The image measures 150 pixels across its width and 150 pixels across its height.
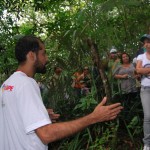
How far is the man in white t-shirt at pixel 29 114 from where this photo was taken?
2.24m

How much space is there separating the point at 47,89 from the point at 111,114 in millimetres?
4358

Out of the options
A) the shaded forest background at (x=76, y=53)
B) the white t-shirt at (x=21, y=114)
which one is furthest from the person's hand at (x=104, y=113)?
the shaded forest background at (x=76, y=53)

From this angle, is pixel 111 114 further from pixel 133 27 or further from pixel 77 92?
pixel 133 27

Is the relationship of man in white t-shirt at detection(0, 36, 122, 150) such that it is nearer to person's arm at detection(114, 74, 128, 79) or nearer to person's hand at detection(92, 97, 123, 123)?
person's hand at detection(92, 97, 123, 123)

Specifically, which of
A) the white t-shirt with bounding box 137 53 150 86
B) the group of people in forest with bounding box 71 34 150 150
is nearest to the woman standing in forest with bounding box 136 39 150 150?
the white t-shirt with bounding box 137 53 150 86

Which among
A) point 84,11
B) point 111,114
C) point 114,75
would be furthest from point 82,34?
point 111,114

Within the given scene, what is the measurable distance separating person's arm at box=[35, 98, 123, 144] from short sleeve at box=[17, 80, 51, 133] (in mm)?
46

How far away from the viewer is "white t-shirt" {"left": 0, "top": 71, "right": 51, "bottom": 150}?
2.26 meters

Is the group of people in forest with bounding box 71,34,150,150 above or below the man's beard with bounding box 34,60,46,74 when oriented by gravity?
below

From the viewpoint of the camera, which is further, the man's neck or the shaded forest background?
the shaded forest background

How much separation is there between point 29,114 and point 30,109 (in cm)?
3

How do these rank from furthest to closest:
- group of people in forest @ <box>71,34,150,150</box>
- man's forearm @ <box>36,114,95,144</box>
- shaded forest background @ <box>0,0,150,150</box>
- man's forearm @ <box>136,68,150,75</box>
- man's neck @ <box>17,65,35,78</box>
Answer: group of people in forest @ <box>71,34,150,150</box>, shaded forest background @ <box>0,0,150,150</box>, man's forearm @ <box>136,68,150,75</box>, man's neck @ <box>17,65,35,78</box>, man's forearm @ <box>36,114,95,144</box>

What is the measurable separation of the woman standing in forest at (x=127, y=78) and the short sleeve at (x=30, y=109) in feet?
14.1

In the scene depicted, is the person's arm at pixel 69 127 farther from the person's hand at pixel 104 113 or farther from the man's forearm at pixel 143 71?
the man's forearm at pixel 143 71
